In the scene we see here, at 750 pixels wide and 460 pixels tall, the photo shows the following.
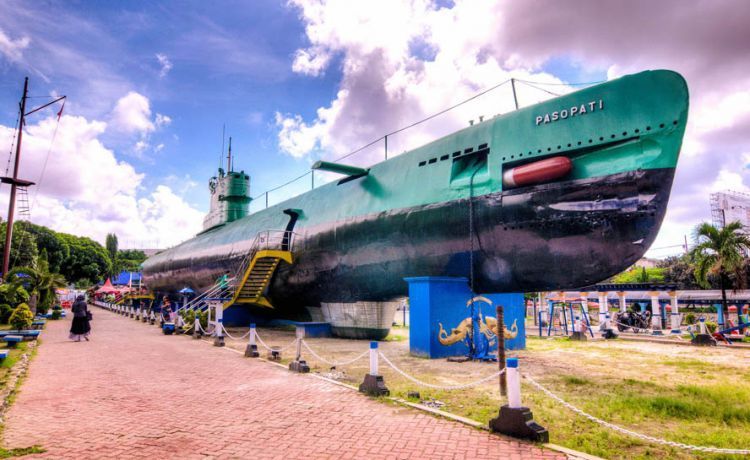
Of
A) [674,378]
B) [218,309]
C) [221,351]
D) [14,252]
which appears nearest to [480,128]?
[674,378]

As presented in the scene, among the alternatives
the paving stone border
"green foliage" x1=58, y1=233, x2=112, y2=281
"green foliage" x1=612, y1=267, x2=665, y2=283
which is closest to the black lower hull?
the paving stone border

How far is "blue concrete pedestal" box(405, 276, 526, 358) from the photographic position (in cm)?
1209

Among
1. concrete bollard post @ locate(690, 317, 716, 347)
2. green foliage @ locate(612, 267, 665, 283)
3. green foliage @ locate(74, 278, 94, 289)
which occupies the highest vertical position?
green foliage @ locate(612, 267, 665, 283)

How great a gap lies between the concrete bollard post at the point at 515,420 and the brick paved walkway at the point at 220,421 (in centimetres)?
18

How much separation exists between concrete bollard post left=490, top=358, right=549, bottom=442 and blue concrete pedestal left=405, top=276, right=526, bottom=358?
6334 millimetres

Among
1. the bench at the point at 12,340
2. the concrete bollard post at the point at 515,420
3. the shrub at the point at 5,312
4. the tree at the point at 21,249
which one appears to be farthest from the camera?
the tree at the point at 21,249

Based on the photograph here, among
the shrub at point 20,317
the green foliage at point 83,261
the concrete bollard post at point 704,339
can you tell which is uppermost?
the green foliage at point 83,261

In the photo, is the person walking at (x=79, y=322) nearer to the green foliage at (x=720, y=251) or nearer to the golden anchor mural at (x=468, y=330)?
the golden anchor mural at (x=468, y=330)

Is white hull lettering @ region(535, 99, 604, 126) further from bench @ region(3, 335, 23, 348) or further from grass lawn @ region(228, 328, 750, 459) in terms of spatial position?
bench @ region(3, 335, 23, 348)

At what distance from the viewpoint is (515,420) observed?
5.50 metres

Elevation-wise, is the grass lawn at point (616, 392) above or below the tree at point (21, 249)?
below

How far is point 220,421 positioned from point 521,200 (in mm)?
7868

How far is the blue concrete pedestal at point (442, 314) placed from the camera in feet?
39.7

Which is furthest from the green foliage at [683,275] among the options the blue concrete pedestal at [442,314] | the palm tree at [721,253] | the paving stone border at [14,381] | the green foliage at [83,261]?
the green foliage at [83,261]
